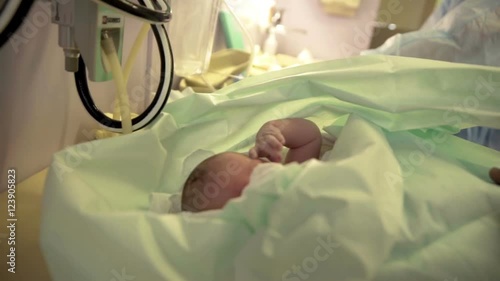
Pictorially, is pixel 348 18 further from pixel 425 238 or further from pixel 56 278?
pixel 56 278

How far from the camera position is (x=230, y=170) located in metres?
0.54

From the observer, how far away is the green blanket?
16.4 inches

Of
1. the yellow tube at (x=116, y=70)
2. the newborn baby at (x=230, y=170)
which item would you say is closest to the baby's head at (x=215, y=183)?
the newborn baby at (x=230, y=170)

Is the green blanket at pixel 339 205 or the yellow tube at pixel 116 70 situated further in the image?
the yellow tube at pixel 116 70

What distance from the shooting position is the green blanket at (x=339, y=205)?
42 centimetres

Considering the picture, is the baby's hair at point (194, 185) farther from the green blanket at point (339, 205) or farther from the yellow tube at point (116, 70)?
the yellow tube at point (116, 70)

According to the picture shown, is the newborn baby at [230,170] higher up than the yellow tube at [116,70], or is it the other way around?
the yellow tube at [116,70]

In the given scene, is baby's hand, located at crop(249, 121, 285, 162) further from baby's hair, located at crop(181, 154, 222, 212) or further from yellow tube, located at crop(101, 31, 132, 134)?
yellow tube, located at crop(101, 31, 132, 134)

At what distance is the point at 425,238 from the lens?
0.45 metres

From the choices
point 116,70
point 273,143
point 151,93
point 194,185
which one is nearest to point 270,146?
point 273,143

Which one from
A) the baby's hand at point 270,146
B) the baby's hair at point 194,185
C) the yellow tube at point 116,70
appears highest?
the yellow tube at point 116,70

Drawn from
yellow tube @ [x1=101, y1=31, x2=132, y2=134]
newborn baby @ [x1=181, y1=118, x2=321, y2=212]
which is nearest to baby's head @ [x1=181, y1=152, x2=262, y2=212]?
newborn baby @ [x1=181, y1=118, x2=321, y2=212]

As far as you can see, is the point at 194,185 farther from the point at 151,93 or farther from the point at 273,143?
the point at 151,93

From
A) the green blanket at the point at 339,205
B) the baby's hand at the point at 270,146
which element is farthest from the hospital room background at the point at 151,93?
the baby's hand at the point at 270,146
